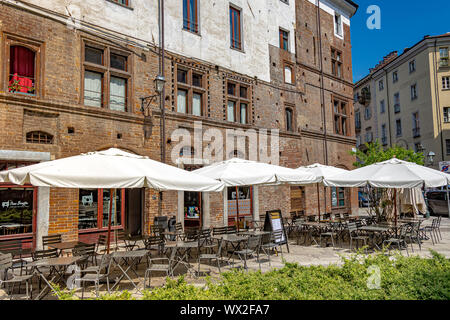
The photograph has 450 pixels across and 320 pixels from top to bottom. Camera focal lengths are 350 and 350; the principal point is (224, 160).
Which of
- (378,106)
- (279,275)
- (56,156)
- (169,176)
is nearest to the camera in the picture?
(279,275)

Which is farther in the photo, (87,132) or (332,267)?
(87,132)

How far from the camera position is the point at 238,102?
16188mm

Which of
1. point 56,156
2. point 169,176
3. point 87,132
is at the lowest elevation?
point 169,176

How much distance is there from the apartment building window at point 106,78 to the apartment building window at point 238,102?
5.06 m

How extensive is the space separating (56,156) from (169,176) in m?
5.14

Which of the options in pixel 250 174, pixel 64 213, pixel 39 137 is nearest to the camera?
pixel 250 174

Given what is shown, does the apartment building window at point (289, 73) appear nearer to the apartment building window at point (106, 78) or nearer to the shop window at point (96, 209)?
the apartment building window at point (106, 78)

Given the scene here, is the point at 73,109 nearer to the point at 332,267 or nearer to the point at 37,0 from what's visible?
the point at 37,0

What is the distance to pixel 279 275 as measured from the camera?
475 cm

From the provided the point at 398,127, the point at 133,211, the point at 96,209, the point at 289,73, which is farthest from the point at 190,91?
the point at 398,127

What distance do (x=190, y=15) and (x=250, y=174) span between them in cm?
843

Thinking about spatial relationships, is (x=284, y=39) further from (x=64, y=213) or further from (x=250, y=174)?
(x=64, y=213)

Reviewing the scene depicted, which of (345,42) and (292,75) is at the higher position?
(345,42)
